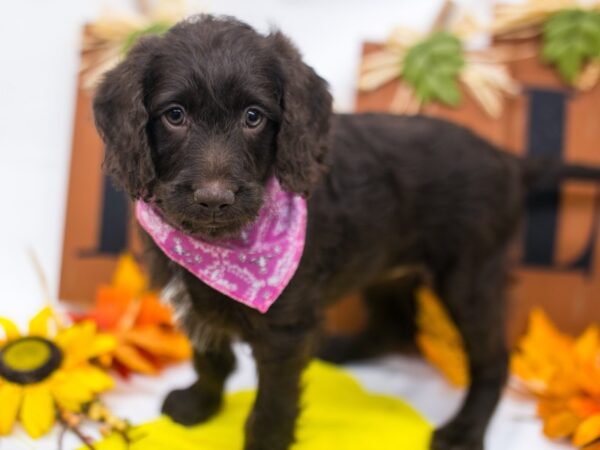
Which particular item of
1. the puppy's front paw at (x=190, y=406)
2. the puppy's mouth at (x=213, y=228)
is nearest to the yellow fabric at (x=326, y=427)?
the puppy's front paw at (x=190, y=406)

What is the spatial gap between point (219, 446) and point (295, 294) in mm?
603

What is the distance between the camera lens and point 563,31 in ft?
8.97

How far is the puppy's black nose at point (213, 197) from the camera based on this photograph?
1487mm

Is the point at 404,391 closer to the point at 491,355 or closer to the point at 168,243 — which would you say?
the point at 491,355

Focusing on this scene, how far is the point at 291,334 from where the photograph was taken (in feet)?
6.07

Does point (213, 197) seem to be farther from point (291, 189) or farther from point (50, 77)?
point (50, 77)

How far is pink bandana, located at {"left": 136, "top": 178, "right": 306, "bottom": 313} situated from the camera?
173 cm

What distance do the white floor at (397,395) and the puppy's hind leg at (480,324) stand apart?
0.38 ft

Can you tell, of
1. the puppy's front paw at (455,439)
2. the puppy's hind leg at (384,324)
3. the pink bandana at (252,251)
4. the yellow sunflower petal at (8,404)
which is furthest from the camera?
the puppy's hind leg at (384,324)

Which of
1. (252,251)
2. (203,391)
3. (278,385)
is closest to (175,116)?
(252,251)

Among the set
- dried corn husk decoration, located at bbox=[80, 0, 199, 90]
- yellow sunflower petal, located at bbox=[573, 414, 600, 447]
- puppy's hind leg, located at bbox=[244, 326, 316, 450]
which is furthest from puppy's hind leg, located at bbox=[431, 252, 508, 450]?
dried corn husk decoration, located at bbox=[80, 0, 199, 90]

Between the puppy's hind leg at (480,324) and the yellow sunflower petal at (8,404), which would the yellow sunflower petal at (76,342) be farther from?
the puppy's hind leg at (480,324)

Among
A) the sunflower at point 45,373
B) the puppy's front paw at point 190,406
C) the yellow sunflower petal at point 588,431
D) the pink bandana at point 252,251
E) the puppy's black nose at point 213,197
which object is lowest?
the puppy's front paw at point 190,406

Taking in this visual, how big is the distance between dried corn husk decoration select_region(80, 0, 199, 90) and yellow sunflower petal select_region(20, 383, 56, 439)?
1.28 meters
